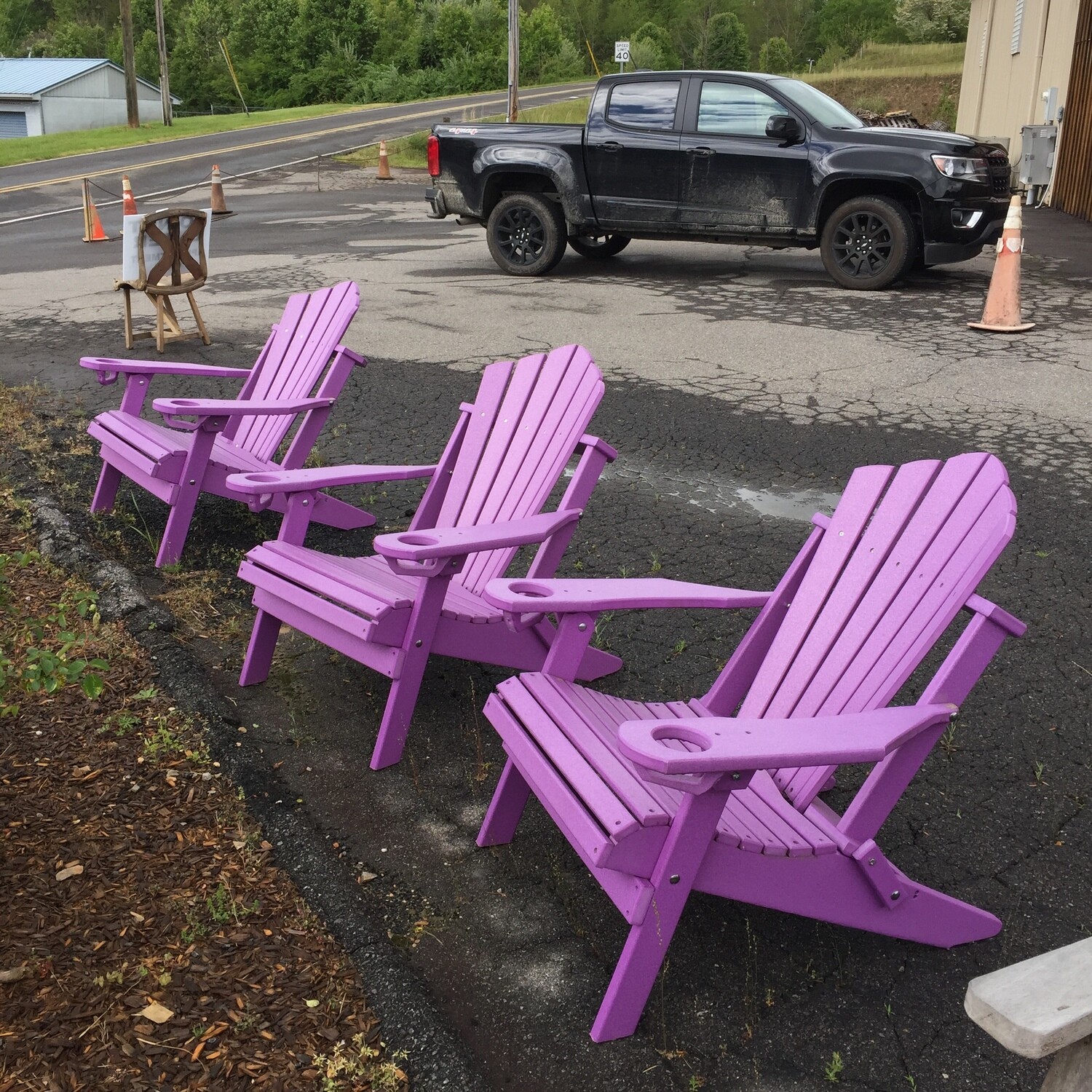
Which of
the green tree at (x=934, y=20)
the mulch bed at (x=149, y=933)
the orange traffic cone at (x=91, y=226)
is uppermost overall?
the green tree at (x=934, y=20)

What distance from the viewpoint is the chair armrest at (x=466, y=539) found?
316cm

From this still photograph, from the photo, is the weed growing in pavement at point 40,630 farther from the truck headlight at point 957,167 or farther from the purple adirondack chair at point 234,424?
the truck headlight at point 957,167

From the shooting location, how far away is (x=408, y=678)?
137 inches

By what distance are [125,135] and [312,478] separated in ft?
120

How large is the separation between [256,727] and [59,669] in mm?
1205

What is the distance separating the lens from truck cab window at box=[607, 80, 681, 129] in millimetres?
11172

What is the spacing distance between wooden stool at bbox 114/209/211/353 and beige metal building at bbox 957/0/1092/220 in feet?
41.5

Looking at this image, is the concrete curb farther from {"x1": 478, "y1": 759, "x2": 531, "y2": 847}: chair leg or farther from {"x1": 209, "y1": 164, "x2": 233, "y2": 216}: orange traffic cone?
{"x1": 209, "y1": 164, "x2": 233, "y2": 216}: orange traffic cone

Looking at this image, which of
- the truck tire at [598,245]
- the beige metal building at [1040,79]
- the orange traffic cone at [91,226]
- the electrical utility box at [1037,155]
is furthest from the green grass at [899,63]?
the orange traffic cone at [91,226]

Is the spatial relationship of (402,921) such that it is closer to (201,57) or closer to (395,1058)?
(395,1058)

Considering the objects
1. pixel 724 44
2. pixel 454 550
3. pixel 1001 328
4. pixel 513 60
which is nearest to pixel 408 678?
pixel 454 550

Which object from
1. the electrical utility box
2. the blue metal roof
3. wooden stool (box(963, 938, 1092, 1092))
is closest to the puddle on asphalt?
wooden stool (box(963, 938, 1092, 1092))

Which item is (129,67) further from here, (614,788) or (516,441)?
(614,788)

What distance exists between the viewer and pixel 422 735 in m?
3.71
